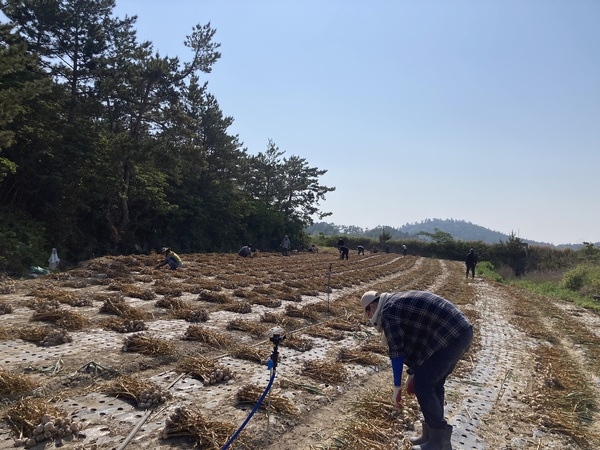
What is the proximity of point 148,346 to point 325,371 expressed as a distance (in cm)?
241

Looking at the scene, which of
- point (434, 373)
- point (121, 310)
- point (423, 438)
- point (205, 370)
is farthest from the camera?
point (121, 310)

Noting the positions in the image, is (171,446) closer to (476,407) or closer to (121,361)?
(121,361)

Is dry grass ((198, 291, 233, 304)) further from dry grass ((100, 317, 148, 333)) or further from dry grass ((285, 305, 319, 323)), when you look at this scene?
dry grass ((100, 317, 148, 333))

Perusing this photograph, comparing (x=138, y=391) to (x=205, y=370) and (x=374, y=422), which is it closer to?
(x=205, y=370)

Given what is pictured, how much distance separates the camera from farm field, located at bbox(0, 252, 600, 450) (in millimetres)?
3695

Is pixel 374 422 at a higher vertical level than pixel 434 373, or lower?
lower

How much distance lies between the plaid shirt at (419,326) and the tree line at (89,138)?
12.2 metres

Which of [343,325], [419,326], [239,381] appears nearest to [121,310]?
[239,381]

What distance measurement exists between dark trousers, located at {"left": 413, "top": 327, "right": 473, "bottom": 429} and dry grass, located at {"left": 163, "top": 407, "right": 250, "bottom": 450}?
157 cm

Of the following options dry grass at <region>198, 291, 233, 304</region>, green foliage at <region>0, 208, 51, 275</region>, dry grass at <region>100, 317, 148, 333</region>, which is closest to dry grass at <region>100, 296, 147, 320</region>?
dry grass at <region>100, 317, 148, 333</region>

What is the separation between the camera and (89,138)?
18016mm

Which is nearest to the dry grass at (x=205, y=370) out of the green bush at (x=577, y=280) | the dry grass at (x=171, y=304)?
the dry grass at (x=171, y=304)

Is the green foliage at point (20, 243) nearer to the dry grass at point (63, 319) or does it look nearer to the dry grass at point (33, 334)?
the dry grass at point (63, 319)

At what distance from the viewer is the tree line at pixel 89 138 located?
15070 millimetres
